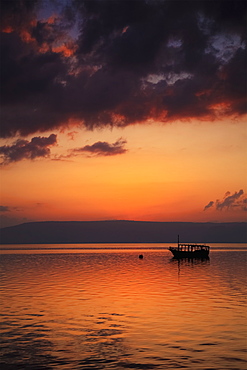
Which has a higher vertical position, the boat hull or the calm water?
the boat hull

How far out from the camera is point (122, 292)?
5581cm

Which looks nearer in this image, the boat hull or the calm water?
the calm water

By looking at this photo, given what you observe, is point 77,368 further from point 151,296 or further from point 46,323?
point 151,296

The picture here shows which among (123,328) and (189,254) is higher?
(189,254)

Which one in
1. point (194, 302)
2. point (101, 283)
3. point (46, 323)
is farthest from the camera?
point (101, 283)

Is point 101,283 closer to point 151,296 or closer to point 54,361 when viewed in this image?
point 151,296

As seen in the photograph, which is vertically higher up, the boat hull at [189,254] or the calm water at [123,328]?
the boat hull at [189,254]

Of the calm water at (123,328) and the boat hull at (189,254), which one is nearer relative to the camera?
the calm water at (123,328)

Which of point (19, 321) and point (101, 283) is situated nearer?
point (19, 321)

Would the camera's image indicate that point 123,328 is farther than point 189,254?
No

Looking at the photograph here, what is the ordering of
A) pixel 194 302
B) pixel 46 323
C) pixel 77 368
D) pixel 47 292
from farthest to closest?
1. pixel 47 292
2. pixel 194 302
3. pixel 46 323
4. pixel 77 368

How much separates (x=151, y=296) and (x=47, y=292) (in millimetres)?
13427

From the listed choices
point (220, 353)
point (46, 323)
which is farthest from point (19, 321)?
point (220, 353)

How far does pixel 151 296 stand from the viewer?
170 ft
